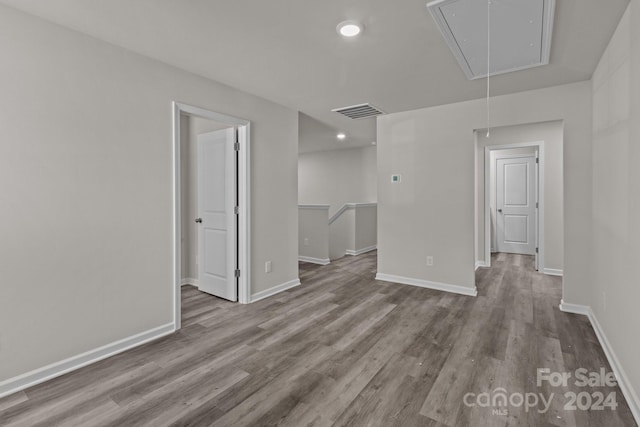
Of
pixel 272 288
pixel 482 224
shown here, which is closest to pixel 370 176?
pixel 482 224

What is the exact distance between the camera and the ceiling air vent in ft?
13.1

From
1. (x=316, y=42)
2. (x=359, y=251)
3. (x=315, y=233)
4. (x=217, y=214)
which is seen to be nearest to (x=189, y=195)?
(x=217, y=214)

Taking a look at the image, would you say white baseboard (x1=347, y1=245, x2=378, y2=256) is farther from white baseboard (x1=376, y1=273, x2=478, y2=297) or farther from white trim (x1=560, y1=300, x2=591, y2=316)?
white trim (x1=560, y1=300, x2=591, y2=316)

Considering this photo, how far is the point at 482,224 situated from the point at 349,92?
12.0ft

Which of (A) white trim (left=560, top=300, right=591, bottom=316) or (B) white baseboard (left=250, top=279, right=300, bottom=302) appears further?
(B) white baseboard (left=250, top=279, right=300, bottom=302)

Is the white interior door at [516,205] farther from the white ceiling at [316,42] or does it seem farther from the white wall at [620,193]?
the white wall at [620,193]

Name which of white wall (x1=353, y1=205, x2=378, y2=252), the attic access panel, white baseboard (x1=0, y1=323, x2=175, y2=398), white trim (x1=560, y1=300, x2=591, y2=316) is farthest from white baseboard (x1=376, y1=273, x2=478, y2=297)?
white baseboard (x1=0, y1=323, x2=175, y2=398)

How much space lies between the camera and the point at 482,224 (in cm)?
549

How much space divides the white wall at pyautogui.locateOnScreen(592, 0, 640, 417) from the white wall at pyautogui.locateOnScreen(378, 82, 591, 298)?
0.34 m

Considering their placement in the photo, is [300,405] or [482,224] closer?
[300,405]

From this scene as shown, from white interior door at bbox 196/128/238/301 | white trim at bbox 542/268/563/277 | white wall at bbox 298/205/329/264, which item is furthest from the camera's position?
white wall at bbox 298/205/329/264

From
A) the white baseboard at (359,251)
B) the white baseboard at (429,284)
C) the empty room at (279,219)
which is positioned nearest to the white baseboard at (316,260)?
the white baseboard at (359,251)

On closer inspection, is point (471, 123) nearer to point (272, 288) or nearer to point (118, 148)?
point (272, 288)

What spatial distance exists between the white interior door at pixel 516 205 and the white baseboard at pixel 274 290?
4.83m
